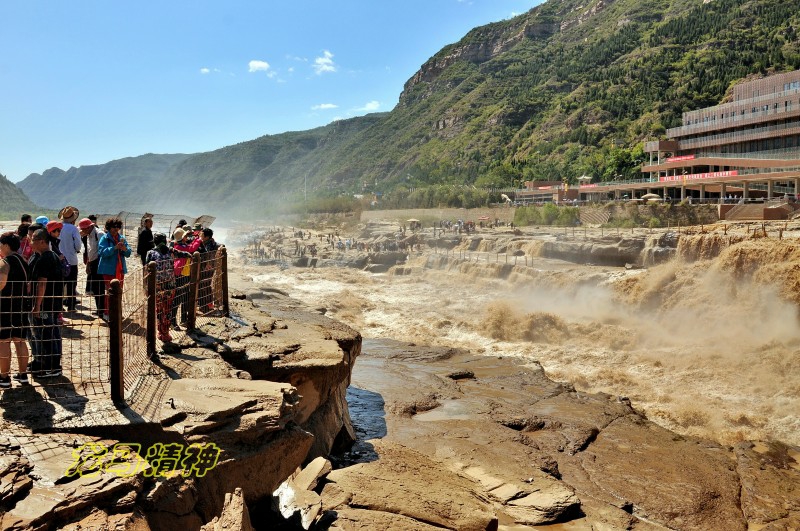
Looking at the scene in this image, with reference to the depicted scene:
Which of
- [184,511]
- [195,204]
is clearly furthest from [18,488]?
[195,204]

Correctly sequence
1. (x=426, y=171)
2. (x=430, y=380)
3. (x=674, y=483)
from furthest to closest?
(x=426, y=171) → (x=430, y=380) → (x=674, y=483)

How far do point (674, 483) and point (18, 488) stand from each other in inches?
312

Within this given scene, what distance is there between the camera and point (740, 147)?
51.3 meters

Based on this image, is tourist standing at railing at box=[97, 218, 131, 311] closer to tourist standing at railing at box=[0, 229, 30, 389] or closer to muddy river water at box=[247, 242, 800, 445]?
tourist standing at railing at box=[0, 229, 30, 389]

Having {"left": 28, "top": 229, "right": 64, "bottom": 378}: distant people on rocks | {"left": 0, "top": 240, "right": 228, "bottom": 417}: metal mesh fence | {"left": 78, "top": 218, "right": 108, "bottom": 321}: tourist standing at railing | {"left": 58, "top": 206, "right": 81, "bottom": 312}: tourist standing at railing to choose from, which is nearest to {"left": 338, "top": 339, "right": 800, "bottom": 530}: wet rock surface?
{"left": 0, "top": 240, "right": 228, "bottom": 417}: metal mesh fence

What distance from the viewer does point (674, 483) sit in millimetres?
8164

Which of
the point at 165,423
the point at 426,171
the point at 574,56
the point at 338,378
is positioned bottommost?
the point at 338,378

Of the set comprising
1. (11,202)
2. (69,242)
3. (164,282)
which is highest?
(11,202)

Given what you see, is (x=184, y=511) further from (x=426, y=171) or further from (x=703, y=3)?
(x=703, y=3)

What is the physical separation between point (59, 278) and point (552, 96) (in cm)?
10936

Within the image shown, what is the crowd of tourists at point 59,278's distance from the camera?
5375 millimetres

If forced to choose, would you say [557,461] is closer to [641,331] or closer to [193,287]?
[193,287]

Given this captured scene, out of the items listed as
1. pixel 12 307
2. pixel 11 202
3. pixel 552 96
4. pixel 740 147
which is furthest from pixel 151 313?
pixel 552 96

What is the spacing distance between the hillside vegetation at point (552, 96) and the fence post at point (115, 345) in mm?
55742
